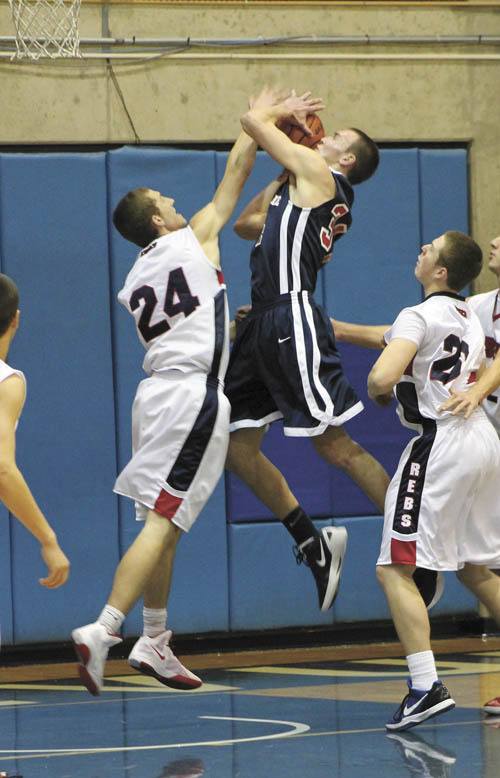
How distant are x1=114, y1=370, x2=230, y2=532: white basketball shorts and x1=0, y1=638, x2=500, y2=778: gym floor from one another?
2.84 ft

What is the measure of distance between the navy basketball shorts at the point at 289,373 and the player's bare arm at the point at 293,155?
413mm

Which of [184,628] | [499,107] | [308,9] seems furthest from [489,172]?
[184,628]

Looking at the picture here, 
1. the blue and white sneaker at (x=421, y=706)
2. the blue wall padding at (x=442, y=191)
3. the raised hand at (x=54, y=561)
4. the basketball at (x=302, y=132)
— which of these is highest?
the blue wall padding at (x=442, y=191)

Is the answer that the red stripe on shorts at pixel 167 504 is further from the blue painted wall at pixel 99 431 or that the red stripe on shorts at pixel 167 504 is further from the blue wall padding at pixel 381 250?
the blue wall padding at pixel 381 250

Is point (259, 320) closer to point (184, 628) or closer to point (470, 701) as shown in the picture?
point (470, 701)

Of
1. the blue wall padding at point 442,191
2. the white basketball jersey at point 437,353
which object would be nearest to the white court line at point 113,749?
the white basketball jersey at point 437,353

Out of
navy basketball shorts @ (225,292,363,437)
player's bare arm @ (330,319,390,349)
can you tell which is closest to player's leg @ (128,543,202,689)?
navy basketball shorts @ (225,292,363,437)

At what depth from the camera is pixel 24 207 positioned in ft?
29.6

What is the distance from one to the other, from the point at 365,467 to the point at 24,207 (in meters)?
3.59

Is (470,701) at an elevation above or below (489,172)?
below

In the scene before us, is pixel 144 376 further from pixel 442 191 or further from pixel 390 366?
pixel 390 366

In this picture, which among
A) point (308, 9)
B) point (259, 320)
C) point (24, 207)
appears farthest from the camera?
point (308, 9)

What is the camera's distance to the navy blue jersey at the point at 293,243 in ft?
20.5

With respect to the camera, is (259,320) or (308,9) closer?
(259,320)
